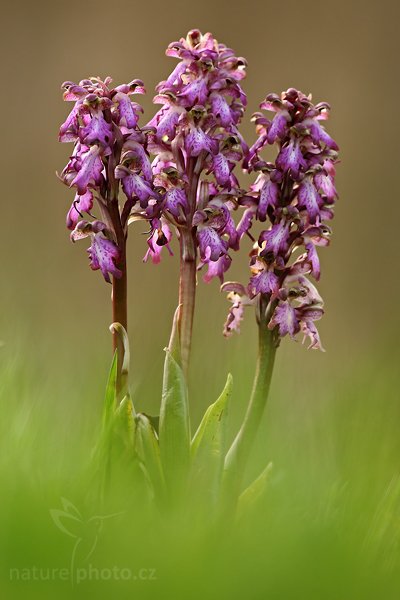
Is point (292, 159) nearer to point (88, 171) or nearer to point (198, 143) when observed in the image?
point (198, 143)

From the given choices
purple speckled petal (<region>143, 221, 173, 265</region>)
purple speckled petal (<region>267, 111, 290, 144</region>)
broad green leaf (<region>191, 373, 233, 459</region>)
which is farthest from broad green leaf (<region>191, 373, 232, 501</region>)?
purple speckled petal (<region>267, 111, 290, 144</region>)

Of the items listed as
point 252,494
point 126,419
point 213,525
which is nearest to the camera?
point 213,525

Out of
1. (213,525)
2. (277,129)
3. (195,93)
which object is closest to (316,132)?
(277,129)

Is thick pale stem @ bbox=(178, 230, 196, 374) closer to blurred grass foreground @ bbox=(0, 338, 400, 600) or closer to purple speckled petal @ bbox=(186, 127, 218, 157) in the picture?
purple speckled petal @ bbox=(186, 127, 218, 157)

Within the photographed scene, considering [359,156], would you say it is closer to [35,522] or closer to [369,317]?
[369,317]

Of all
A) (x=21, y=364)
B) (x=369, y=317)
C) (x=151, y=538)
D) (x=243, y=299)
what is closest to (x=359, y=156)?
(x=369, y=317)

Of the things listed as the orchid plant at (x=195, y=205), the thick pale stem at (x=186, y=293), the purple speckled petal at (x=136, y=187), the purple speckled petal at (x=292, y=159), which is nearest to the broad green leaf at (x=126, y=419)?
the orchid plant at (x=195, y=205)
